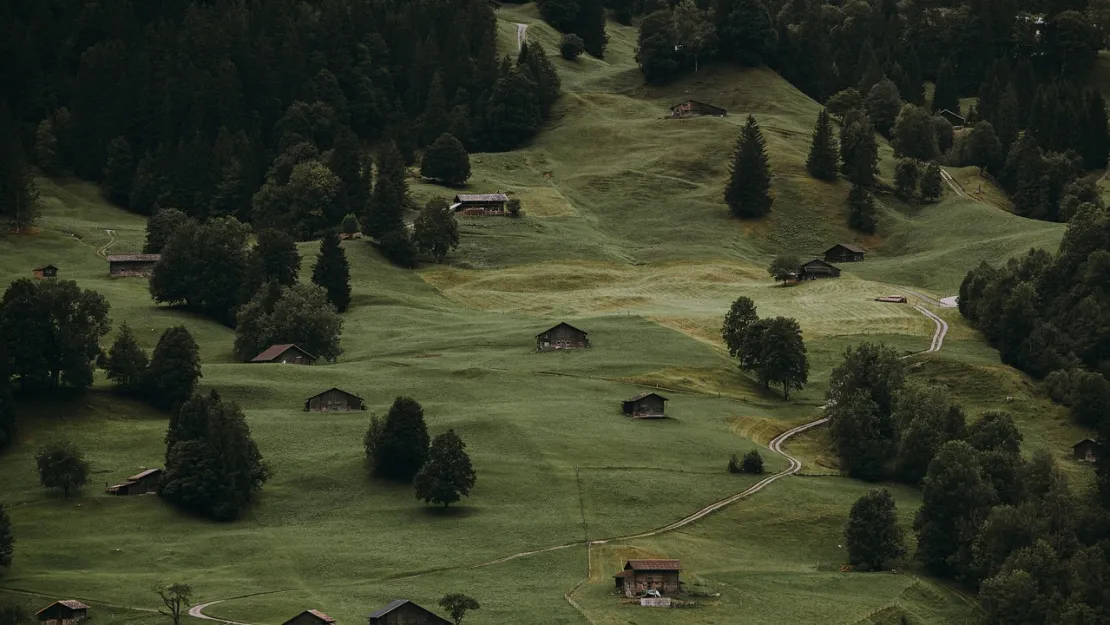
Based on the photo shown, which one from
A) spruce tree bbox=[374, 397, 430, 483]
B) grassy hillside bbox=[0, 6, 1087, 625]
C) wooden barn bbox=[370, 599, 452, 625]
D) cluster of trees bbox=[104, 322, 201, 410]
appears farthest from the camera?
cluster of trees bbox=[104, 322, 201, 410]

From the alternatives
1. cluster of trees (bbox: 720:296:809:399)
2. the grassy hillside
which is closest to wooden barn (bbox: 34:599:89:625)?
the grassy hillside

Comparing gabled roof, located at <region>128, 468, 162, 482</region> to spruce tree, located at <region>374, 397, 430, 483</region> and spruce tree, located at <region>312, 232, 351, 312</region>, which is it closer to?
spruce tree, located at <region>374, 397, 430, 483</region>

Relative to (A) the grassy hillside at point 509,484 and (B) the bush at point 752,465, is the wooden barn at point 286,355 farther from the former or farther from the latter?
(B) the bush at point 752,465

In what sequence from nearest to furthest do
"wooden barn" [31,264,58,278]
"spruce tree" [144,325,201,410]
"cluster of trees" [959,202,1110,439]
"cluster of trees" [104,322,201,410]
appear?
"spruce tree" [144,325,201,410] → "cluster of trees" [104,322,201,410] → "cluster of trees" [959,202,1110,439] → "wooden barn" [31,264,58,278]

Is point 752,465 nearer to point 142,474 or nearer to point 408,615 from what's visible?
point 408,615

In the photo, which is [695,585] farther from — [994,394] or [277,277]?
[277,277]

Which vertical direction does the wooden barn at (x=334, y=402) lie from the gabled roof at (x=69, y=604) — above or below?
below

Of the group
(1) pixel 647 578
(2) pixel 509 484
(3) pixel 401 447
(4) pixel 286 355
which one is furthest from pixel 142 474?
(1) pixel 647 578

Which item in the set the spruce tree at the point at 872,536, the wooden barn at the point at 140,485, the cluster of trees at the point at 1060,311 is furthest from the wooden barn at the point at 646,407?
the wooden barn at the point at 140,485
